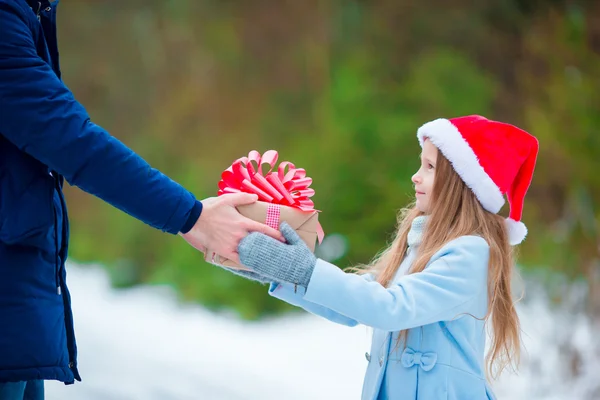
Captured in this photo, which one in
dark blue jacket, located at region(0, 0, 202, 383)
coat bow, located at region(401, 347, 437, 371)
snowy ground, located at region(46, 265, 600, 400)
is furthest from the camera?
snowy ground, located at region(46, 265, 600, 400)

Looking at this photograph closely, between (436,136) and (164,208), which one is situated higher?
(436,136)

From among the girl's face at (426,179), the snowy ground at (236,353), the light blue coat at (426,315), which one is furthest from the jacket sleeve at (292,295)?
the snowy ground at (236,353)

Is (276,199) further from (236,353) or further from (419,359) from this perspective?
(236,353)

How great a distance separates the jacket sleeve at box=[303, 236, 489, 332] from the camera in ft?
4.52

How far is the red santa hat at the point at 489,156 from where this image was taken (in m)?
1.61

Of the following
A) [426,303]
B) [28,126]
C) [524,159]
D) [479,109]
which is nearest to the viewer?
[28,126]

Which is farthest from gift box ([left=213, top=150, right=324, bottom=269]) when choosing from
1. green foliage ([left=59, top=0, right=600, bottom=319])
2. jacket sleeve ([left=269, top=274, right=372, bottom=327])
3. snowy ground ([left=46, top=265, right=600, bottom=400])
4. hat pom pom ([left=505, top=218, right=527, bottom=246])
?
green foliage ([left=59, top=0, right=600, bottom=319])

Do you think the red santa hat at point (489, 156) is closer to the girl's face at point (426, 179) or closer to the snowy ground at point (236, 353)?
the girl's face at point (426, 179)

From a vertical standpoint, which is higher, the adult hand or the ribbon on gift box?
the ribbon on gift box

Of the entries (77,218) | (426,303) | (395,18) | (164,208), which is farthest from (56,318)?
(395,18)

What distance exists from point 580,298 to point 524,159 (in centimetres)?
265

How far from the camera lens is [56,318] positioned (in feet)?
4.00

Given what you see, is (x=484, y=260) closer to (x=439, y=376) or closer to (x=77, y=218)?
(x=439, y=376)

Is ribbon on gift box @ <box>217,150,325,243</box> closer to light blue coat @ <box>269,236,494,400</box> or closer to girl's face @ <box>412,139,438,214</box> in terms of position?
light blue coat @ <box>269,236,494,400</box>
